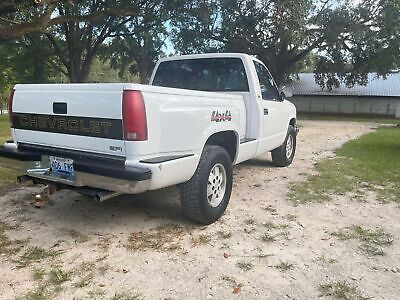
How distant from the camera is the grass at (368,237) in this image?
342 centimetres

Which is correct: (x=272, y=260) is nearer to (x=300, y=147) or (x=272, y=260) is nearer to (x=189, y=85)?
(x=189, y=85)

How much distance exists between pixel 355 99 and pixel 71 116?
32.8 m

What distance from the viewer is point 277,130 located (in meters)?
6.03

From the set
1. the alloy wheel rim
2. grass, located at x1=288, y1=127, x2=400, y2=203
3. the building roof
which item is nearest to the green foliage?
grass, located at x1=288, y1=127, x2=400, y2=203

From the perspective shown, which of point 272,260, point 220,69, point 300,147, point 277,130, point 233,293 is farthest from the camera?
point 300,147

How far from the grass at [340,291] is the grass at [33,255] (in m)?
2.37

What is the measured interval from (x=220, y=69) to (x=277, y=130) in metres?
1.59

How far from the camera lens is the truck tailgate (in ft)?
10.2

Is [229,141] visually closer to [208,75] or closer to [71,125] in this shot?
[208,75]

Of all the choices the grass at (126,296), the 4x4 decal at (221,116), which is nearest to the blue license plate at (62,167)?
the grass at (126,296)

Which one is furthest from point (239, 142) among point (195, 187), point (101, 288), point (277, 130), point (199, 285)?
point (101, 288)

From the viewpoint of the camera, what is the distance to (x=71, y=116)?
3.38 meters

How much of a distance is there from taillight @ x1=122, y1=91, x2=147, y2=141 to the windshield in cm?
232

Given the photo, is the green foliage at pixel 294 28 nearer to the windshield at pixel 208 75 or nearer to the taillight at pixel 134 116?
the windshield at pixel 208 75
